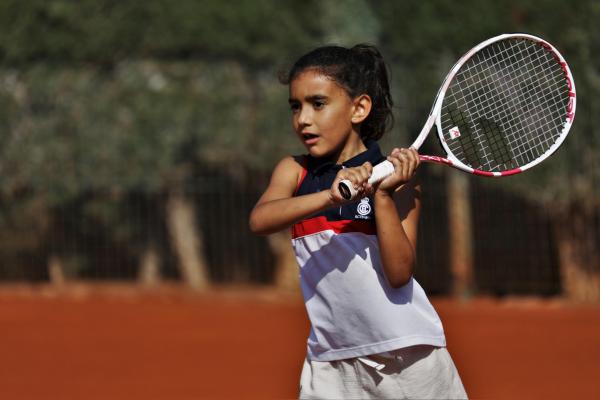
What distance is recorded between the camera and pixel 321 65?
3184 mm

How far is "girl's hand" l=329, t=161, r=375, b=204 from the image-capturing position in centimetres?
292

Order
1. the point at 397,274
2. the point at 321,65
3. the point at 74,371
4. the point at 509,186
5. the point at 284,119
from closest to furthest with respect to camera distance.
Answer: the point at 397,274 < the point at 321,65 < the point at 74,371 < the point at 509,186 < the point at 284,119

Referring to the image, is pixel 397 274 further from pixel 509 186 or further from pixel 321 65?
pixel 509 186

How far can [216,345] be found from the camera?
25.0 ft

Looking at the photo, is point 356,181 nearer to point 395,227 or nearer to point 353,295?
point 395,227

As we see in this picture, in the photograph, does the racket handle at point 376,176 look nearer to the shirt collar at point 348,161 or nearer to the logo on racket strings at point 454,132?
the shirt collar at point 348,161

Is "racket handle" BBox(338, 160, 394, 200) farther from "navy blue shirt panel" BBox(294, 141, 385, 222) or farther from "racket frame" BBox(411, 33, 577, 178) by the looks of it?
"racket frame" BBox(411, 33, 577, 178)

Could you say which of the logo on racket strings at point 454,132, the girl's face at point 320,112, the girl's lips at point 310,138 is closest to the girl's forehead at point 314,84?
the girl's face at point 320,112

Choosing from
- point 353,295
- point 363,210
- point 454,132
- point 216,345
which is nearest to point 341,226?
point 363,210

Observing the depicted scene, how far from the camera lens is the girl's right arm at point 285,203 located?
2977 mm

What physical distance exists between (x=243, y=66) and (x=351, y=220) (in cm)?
749

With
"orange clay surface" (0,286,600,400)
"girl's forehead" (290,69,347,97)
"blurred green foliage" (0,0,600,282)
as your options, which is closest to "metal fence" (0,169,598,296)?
"blurred green foliage" (0,0,600,282)

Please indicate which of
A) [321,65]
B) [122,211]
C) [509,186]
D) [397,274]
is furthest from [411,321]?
[122,211]

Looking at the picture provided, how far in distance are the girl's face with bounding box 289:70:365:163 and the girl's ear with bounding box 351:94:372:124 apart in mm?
27
